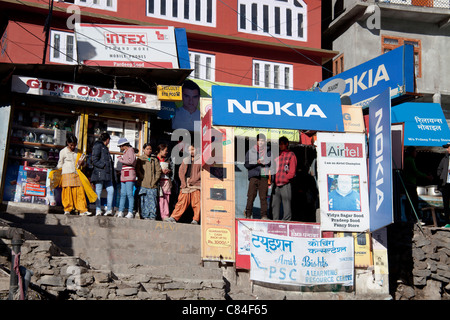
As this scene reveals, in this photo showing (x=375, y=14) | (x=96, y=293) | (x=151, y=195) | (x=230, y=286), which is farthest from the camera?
(x=375, y=14)

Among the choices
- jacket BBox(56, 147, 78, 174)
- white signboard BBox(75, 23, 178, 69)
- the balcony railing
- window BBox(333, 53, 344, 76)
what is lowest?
jacket BBox(56, 147, 78, 174)

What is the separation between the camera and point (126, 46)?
17172 mm

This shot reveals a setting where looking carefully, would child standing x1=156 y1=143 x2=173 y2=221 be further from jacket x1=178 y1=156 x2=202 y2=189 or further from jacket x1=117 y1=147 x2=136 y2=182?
jacket x1=117 y1=147 x2=136 y2=182

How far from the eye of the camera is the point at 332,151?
13.9 meters

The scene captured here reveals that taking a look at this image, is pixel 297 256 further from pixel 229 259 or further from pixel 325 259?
pixel 229 259

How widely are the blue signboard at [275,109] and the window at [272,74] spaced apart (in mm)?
7933

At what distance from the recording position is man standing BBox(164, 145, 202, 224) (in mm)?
14570

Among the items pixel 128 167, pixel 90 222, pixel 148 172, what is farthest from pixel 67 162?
pixel 148 172

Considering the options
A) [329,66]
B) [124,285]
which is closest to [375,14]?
[329,66]

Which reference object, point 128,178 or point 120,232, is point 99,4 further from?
point 120,232

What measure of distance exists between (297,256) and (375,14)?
14661mm

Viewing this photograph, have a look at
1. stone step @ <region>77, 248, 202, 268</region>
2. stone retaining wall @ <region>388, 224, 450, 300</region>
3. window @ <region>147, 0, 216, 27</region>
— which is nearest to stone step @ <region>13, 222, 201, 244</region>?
stone step @ <region>77, 248, 202, 268</region>

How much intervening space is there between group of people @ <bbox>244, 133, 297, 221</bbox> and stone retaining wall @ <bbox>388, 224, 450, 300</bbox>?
3223mm

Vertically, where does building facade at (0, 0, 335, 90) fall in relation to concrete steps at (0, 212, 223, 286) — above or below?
above
